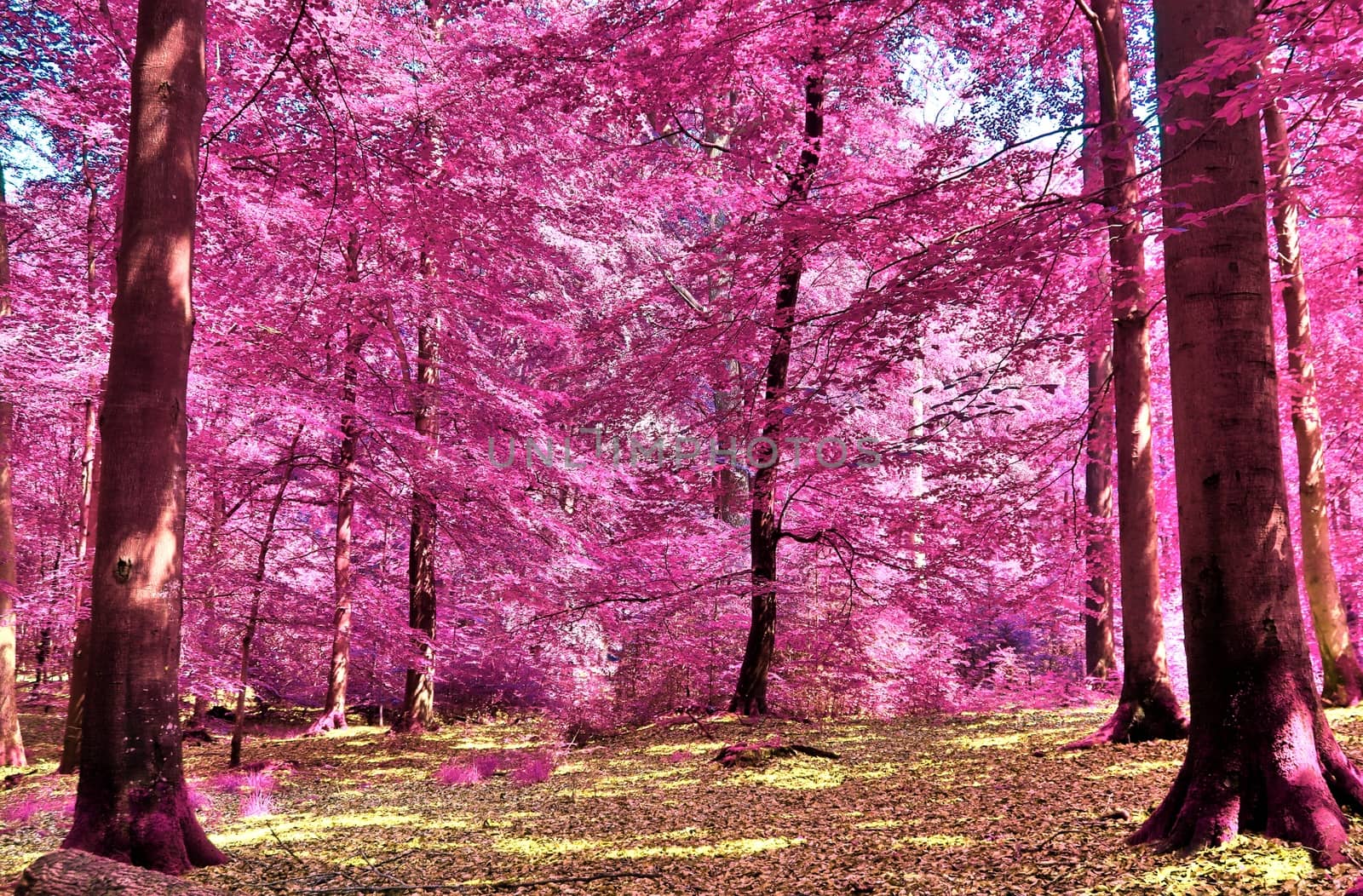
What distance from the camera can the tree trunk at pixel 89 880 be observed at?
2.45 meters

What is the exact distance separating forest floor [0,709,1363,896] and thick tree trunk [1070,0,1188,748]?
359 mm

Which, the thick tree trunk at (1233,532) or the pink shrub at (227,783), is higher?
the thick tree trunk at (1233,532)

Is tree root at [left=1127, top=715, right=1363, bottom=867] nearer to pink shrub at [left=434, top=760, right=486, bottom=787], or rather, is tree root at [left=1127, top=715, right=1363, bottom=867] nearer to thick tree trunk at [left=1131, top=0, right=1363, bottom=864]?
thick tree trunk at [left=1131, top=0, right=1363, bottom=864]

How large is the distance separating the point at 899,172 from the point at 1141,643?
17.1 feet

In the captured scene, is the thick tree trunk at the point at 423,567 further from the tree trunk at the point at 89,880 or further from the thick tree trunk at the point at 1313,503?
the thick tree trunk at the point at 1313,503

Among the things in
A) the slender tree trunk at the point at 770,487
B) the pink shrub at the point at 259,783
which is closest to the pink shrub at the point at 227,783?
the pink shrub at the point at 259,783

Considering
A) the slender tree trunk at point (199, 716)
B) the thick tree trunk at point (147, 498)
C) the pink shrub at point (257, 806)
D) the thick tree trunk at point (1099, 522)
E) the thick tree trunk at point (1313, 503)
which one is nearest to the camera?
the thick tree trunk at point (147, 498)

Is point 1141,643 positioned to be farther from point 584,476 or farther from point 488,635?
point 488,635

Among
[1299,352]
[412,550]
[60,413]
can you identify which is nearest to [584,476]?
[412,550]

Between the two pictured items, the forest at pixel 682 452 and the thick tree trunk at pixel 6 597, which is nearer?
the forest at pixel 682 452

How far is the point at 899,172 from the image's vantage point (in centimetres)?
905

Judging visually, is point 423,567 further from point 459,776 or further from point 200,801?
point 200,801

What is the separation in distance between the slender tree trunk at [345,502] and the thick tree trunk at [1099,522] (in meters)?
6.39

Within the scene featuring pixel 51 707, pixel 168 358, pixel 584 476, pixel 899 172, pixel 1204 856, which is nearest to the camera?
pixel 1204 856
